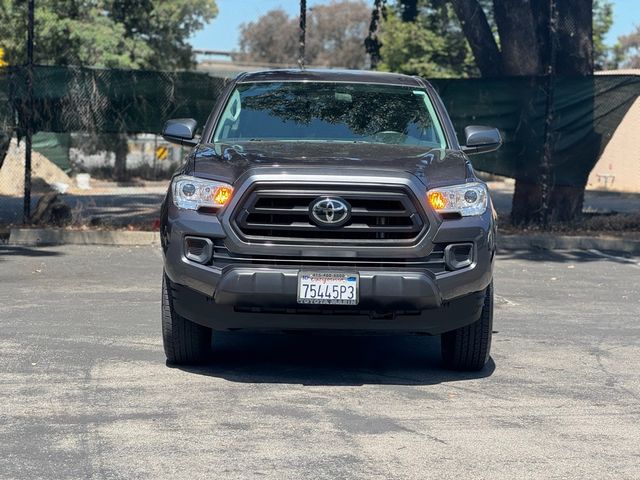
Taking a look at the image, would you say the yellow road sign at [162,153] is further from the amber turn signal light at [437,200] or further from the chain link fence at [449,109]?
the amber turn signal light at [437,200]

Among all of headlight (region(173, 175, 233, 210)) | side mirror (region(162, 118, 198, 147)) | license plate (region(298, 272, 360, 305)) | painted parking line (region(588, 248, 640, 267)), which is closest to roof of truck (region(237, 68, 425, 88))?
side mirror (region(162, 118, 198, 147))

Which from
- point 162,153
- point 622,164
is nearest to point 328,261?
point 622,164

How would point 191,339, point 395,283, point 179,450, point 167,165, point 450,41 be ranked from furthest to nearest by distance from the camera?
point 450,41 < point 167,165 < point 191,339 < point 395,283 < point 179,450

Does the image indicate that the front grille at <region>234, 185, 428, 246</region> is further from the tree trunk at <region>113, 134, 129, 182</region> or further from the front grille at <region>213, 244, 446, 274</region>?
the tree trunk at <region>113, 134, 129, 182</region>

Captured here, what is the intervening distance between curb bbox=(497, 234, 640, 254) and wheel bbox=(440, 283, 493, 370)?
809 centimetres

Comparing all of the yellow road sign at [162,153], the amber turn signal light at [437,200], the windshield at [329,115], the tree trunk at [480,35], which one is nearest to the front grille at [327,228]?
the amber turn signal light at [437,200]

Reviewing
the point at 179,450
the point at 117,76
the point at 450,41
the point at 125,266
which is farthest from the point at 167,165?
the point at 179,450

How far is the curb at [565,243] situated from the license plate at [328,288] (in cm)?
893

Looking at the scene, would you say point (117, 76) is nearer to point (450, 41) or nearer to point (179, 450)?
point (179, 450)

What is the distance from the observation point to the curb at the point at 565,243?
15180mm

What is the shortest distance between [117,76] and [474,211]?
31.2ft

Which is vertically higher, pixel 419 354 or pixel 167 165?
pixel 419 354

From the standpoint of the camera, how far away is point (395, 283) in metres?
6.47

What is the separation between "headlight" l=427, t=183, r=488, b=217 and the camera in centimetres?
665
